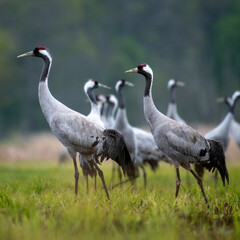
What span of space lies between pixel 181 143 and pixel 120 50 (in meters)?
25.4

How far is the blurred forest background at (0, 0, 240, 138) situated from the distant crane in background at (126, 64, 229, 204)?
20475mm

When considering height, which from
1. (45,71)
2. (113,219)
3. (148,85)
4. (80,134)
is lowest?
(113,219)

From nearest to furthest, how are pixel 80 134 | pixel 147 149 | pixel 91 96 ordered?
1. pixel 80 134
2. pixel 91 96
3. pixel 147 149

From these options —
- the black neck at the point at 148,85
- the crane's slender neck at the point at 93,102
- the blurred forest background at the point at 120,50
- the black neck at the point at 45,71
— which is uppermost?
the blurred forest background at the point at 120,50

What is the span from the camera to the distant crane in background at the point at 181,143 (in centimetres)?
545

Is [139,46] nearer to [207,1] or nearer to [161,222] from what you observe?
Result: [207,1]

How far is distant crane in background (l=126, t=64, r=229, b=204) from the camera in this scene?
17.9 feet

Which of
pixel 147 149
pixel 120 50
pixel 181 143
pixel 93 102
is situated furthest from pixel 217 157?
pixel 120 50

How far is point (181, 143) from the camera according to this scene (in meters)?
5.46

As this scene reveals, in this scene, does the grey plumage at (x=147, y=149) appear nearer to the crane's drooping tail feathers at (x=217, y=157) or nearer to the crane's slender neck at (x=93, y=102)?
the crane's slender neck at (x=93, y=102)

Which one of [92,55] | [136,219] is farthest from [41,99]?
[92,55]

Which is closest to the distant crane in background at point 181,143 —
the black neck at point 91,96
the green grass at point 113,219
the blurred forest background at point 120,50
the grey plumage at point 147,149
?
the green grass at point 113,219

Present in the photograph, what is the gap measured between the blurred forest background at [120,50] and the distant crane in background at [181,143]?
20475 mm

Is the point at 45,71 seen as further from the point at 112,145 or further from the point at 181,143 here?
the point at 181,143
